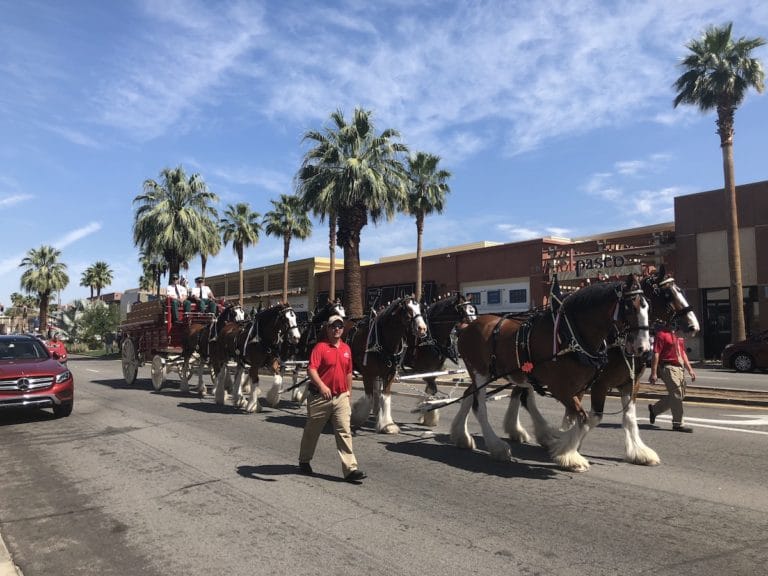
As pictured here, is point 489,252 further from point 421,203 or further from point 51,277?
point 51,277

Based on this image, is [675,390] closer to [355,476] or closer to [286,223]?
[355,476]

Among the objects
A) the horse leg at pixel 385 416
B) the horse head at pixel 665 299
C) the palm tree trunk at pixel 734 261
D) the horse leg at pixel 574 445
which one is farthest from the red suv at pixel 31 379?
the palm tree trunk at pixel 734 261

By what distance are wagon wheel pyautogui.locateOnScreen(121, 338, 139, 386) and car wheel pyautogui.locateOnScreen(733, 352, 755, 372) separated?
2090 centimetres

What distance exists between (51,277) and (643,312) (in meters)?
71.6

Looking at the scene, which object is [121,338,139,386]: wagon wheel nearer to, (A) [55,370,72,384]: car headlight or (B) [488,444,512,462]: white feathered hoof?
(A) [55,370,72,384]: car headlight

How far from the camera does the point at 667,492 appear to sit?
19.7 ft

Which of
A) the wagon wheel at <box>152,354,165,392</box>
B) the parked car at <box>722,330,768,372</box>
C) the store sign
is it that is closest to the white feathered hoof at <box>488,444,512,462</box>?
the wagon wheel at <box>152,354,165,392</box>

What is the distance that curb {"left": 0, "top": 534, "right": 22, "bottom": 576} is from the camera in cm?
436

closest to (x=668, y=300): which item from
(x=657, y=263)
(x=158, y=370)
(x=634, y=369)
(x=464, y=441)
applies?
(x=634, y=369)

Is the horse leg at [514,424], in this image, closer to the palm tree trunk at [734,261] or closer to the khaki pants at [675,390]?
Result: the khaki pants at [675,390]

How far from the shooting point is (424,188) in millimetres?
37875

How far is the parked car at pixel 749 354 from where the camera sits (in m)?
22.1

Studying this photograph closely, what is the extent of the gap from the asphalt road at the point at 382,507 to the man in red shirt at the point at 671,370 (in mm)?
314

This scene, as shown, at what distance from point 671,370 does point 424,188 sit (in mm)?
29475
